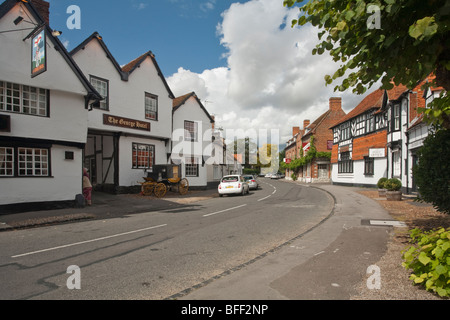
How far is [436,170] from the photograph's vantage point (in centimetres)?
687

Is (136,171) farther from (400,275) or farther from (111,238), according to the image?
→ (400,275)

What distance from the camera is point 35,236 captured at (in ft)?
27.0

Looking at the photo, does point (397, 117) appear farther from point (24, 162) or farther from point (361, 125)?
point (24, 162)

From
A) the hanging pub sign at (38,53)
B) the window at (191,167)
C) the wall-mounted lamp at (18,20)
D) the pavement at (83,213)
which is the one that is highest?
the wall-mounted lamp at (18,20)

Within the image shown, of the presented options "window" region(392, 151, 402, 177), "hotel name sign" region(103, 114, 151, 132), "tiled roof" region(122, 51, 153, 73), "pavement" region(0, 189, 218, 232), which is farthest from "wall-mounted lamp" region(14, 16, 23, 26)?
"window" region(392, 151, 402, 177)

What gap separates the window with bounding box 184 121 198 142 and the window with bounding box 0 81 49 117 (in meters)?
12.5

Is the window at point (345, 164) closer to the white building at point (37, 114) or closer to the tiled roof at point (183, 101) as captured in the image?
the tiled roof at point (183, 101)

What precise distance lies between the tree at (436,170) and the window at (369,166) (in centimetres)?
2142

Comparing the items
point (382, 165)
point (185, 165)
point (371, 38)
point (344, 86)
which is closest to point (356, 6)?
point (371, 38)

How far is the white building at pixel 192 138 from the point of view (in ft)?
78.7

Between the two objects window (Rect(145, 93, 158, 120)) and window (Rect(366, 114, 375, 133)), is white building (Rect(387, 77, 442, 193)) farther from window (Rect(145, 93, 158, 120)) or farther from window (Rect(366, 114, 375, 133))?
window (Rect(145, 93, 158, 120))

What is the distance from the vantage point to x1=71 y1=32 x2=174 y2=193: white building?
1778cm

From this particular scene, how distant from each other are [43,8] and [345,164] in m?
32.1

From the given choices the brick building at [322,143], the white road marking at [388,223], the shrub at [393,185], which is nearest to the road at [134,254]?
the white road marking at [388,223]
